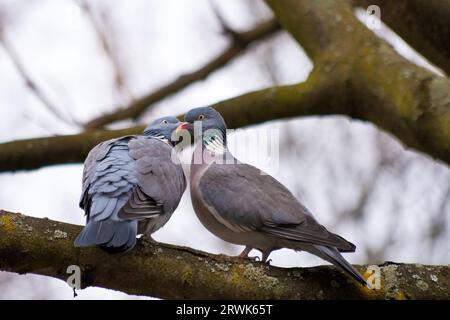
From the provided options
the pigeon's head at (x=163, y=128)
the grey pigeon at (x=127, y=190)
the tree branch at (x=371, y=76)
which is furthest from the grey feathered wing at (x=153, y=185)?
the tree branch at (x=371, y=76)

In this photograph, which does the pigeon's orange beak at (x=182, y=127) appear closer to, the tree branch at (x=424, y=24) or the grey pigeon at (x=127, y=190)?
the grey pigeon at (x=127, y=190)

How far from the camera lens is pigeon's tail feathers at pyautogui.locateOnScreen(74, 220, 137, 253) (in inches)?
128

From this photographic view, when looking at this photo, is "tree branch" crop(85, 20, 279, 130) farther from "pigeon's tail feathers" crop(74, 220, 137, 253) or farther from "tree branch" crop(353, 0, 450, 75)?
Result: "pigeon's tail feathers" crop(74, 220, 137, 253)

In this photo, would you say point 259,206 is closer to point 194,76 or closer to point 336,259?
point 336,259

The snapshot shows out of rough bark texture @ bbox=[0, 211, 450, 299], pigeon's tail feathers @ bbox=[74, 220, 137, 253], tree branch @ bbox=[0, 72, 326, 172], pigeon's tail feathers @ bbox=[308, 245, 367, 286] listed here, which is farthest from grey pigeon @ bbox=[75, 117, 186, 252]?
pigeon's tail feathers @ bbox=[308, 245, 367, 286]

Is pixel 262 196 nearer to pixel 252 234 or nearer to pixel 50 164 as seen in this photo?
pixel 252 234

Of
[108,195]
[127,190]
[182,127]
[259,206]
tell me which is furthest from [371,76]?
[108,195]

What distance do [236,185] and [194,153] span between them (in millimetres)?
513

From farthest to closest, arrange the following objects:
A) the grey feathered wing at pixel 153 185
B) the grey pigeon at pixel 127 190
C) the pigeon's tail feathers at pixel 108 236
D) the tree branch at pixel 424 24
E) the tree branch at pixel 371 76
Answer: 1. the tree branch at pixel 424 24
2. the tree branch at pixel 371 76
3. the grey feathered wing at pixel 153 185
4. the grey pigeon at pixel 127 190
5. the pigeon's tail feathers at pixel 108 236

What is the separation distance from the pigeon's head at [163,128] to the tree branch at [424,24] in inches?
60.3

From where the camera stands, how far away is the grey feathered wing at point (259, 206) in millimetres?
3848

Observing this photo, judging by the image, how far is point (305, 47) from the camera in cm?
534

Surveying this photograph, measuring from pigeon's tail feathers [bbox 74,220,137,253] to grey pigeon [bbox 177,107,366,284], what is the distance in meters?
0.71

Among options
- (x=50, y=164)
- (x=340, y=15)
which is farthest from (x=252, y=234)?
(x=340, y=15)
